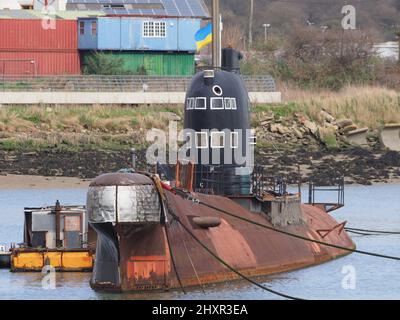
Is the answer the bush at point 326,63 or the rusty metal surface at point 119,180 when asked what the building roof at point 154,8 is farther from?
the rusty metal surface at point 119,180

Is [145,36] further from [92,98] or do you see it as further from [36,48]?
[92,98]

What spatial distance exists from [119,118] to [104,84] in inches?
321

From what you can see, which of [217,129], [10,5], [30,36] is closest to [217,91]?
[217,129]

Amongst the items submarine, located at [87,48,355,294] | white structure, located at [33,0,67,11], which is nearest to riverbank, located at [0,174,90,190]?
submarine, located at [87,48,355,294]

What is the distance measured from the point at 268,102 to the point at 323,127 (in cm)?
519

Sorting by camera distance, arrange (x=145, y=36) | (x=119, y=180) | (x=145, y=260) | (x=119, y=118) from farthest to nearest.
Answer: (x=145, y=36) < (x=119, y=118) < (x=145, y=260) < (x=119, y=180)

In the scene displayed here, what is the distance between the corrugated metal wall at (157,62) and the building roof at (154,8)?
2.60 meters

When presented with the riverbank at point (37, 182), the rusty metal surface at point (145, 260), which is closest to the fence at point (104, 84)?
the riverbank at point (37, 182)

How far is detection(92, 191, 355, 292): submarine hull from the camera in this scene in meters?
26.4

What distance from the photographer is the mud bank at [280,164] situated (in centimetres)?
5847

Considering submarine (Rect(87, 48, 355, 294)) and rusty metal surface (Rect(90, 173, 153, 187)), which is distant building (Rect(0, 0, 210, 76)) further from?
rusty metal surface (Rect(90, 173, 153, 187))

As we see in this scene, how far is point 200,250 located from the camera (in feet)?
91.1
